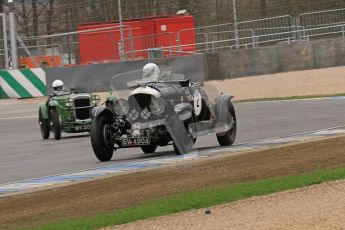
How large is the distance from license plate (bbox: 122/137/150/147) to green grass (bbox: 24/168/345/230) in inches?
183

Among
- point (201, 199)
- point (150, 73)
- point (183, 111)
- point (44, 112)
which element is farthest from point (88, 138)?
point (201, 199)

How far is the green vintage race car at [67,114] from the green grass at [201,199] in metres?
11.1

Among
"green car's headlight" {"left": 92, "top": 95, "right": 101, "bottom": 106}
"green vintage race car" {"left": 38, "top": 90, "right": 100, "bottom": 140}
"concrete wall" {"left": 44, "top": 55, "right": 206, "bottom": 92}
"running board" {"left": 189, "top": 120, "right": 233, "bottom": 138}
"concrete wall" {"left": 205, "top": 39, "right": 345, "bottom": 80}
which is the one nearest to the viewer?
"running board" {"left": 189, "top": 120, "right": 233, "bottom": 138}

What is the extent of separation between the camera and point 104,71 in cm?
3359

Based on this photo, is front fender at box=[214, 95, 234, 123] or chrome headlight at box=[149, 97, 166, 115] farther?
front fender at box=[214, 95, 234, 123]

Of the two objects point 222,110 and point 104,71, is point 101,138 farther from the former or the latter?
point 104,71

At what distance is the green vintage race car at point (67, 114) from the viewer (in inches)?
864

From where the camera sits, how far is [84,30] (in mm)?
35656

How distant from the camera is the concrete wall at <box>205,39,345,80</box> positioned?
32.7m

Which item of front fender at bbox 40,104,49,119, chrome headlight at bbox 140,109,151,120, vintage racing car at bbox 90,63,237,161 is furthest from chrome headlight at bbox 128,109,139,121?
front fender at bbox 40,104,49,119

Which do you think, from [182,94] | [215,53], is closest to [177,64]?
[215,53]

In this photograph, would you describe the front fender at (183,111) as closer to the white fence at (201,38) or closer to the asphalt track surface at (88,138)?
the asphalt track surface at (88,138)

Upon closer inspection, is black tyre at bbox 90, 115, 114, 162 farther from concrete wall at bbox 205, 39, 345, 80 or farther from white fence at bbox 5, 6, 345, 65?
white fence at bbox 5, 6, 345, 65

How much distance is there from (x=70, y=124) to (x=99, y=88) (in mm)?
11880
